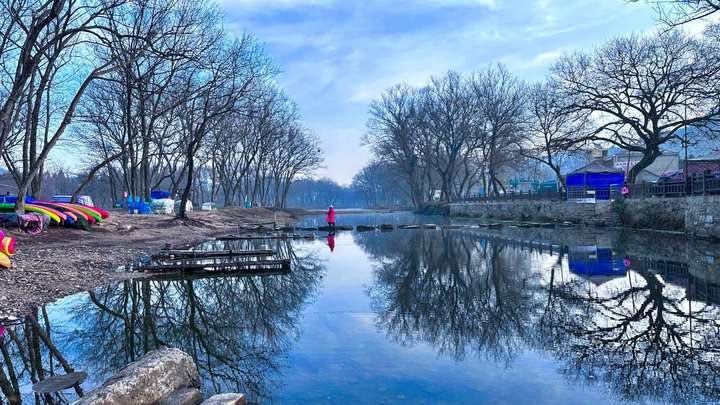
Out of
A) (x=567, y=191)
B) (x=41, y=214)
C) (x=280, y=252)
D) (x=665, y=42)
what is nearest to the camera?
(x=41, y=214)

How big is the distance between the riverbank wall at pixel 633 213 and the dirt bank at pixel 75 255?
69.9ft

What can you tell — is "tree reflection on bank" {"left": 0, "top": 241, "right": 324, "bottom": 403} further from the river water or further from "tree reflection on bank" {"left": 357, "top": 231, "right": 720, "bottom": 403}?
"tree reflection on bank" {"left": 357, "top": 231, "right": 720, "bottom": 403}

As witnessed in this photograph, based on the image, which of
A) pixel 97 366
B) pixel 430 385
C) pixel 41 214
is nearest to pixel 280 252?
pixel 41 214

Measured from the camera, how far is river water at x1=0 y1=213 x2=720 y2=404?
Answer: 220 inches

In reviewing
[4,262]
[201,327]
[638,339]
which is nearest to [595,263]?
[638,339]

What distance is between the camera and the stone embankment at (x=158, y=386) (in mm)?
4484

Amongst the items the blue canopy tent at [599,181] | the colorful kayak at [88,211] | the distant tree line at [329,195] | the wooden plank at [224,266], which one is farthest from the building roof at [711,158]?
the distant tree line at [329,195]

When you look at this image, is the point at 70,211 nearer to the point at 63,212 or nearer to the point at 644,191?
the point at 63,212

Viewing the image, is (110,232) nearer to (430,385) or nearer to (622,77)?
(430,385)

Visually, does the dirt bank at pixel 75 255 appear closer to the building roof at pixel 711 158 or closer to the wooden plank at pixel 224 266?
the wooden plank at pixel 224 266

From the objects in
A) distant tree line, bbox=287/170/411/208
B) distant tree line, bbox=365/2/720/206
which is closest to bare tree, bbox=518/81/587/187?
distant tree line, bbox=365/2/720/206

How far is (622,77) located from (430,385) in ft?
103

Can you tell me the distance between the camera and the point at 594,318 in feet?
27.7

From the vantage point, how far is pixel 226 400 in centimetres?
472
